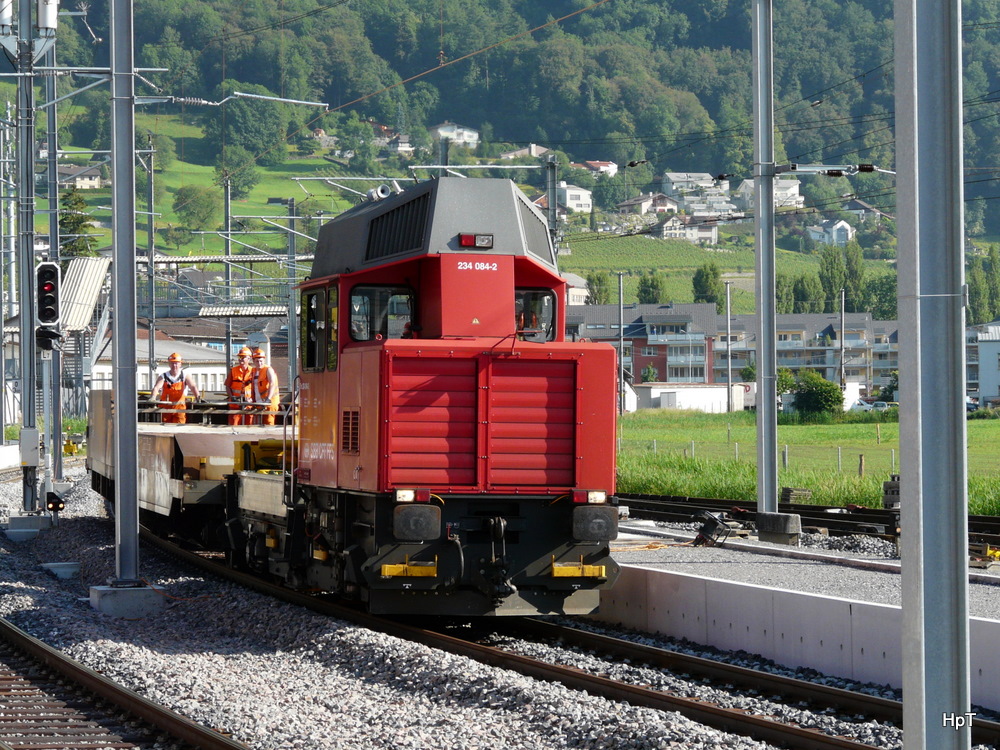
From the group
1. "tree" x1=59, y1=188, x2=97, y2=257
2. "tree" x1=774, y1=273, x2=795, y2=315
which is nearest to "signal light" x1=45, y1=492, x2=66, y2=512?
"tree" x1=59, y1=188, x2=97, y2=257

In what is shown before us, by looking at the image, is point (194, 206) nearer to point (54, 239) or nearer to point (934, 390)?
point (54, 239)

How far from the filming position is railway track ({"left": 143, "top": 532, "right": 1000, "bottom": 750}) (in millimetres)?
9234

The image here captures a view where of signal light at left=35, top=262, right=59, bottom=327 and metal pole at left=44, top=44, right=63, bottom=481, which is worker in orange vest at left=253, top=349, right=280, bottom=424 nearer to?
signal light at left=35, top=262, right=59, bottom=327

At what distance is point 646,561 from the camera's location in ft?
57.9

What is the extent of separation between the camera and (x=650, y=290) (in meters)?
168

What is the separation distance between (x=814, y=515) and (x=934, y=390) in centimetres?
1960

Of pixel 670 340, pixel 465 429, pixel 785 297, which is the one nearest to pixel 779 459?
pixel 465 429

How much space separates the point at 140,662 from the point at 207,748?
342 cm

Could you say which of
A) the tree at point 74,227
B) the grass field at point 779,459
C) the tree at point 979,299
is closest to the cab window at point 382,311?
the grass field at point 779,459

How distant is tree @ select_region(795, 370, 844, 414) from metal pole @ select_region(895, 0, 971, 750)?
8463 centimetres

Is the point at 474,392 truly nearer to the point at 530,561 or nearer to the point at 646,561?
the point at 530,561

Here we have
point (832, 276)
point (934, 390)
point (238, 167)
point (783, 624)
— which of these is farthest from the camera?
point (238, 167)

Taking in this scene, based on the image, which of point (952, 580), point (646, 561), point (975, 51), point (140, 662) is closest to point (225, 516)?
point (646, 561)

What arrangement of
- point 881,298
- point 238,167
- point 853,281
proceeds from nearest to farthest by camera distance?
point 853,281
point 881,298
point 238,167
